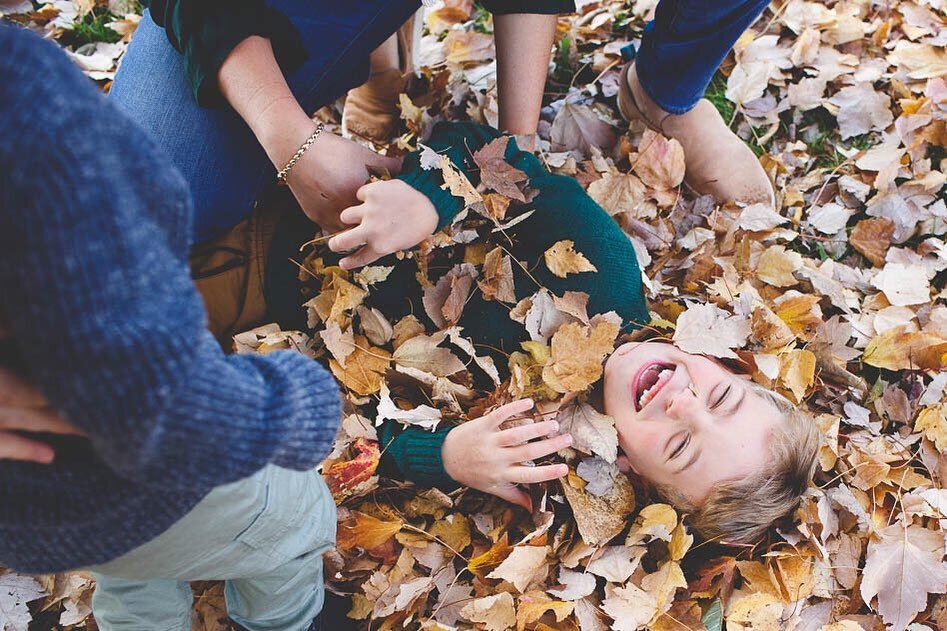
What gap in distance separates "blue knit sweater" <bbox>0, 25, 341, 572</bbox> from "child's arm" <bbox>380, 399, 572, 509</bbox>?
2.39 ft

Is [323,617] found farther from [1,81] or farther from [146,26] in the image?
[146,26]

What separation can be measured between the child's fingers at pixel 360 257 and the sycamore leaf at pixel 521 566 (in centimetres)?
75

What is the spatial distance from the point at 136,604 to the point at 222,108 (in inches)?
44.8

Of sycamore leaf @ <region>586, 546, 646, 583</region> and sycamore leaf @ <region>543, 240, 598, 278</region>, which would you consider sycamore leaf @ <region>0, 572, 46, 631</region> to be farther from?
sycamore leaf @ <region>543, 240, 598, 278</region>

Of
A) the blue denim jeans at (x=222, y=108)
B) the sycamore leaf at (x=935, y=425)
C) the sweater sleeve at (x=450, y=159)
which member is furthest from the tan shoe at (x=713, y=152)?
the blue denim jeans at (x=222, y=108)

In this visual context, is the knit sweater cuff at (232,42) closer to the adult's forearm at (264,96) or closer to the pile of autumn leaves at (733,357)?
the adult's forearm at (264,96)

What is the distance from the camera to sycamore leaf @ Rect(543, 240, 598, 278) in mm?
1719

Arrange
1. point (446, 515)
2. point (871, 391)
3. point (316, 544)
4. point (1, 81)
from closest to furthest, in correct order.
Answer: point (1, 81)
point (316, 544)
point (446, 515)
point (871, 391)

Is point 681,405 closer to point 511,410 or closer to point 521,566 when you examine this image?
point 511,410

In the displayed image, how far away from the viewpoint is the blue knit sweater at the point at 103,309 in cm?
71

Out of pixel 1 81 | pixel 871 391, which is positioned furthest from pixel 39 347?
pixel 871 391

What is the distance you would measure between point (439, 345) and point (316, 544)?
2.05 feet

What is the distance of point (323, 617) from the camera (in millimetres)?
1640

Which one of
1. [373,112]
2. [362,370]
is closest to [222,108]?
[373,112]
